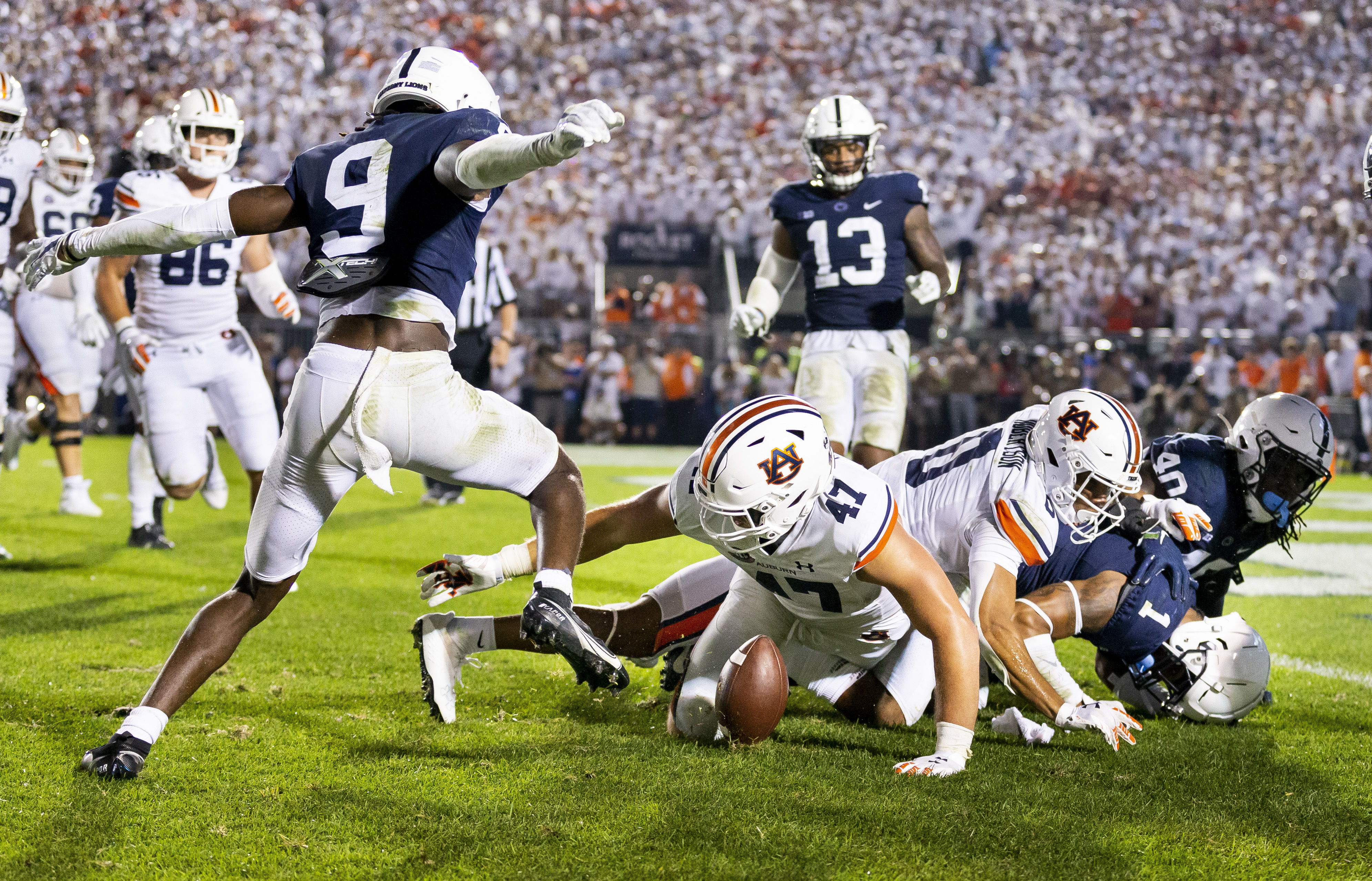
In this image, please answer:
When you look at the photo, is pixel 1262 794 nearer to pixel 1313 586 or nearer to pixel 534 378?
pixel 1313 586


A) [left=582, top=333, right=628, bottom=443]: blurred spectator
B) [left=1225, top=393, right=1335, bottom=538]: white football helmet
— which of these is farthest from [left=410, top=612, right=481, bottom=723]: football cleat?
[left=582, top=333, right=628, bottom=443]: blurred spectator

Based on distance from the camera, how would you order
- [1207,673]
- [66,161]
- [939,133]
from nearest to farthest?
[1207,673] → [66,161] → [939,133]

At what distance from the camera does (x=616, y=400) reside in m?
15.3

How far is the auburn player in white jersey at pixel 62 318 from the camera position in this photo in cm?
777

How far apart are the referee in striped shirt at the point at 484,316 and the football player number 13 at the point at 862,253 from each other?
3.38 meters

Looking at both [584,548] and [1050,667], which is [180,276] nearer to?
[584,548]

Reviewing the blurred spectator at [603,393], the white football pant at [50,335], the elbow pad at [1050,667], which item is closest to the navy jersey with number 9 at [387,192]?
the elbow pad at [1050,667]

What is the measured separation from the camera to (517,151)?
274cm

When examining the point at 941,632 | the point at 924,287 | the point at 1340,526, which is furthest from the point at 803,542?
the point at 1340,526

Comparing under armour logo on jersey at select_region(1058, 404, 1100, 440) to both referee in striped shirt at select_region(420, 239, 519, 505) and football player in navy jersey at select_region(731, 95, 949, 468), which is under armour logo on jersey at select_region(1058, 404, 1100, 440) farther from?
referee in striped shirt at select_region(420, 239, 519, 505)

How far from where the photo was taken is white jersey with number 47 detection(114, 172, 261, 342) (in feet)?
18.9

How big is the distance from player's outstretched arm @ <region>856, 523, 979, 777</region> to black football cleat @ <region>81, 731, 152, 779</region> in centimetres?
180

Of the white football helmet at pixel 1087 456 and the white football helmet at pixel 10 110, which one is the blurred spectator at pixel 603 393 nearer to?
the white football helmet at pixel 10 110

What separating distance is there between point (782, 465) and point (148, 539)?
5.21 metres
